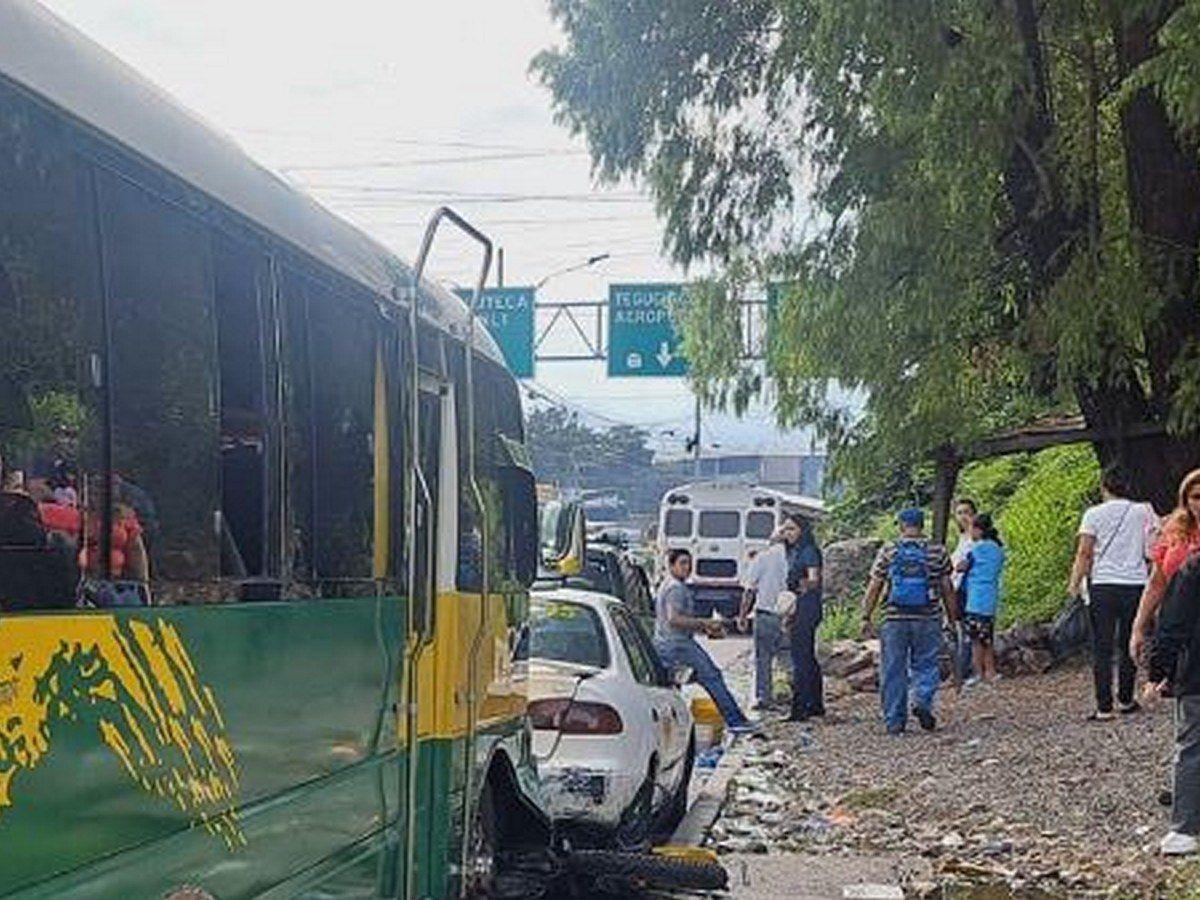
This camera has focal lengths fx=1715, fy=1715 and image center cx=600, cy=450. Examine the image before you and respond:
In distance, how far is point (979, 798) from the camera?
36.5ft

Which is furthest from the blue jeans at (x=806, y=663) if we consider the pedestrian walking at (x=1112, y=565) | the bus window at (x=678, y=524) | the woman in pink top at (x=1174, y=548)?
the bus window at (x=678, y=524)

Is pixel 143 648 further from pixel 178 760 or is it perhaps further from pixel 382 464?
pixel 382 464

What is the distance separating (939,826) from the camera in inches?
416

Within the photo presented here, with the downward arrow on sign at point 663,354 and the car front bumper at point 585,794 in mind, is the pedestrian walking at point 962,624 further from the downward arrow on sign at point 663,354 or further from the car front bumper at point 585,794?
the downward arrow on sign at point 663,354

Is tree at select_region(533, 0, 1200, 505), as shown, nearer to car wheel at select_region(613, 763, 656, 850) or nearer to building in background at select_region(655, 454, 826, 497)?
car wheel at select_region(613, 763, 656, 850)

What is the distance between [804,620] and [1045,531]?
803cm

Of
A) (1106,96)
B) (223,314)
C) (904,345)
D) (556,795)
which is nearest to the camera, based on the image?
(223,314)

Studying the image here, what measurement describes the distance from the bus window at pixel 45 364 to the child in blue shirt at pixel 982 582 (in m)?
13.5

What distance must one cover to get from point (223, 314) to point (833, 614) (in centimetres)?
2332

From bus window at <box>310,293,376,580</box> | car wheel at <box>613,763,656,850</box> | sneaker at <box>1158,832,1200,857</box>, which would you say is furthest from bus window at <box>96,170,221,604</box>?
sneaker at <box>1158,832,1200,857</box>

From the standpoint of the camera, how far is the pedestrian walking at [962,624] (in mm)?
16672

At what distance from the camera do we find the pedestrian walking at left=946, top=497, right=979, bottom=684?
16.7 metres

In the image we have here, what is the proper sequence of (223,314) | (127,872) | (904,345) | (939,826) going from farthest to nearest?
(904,345)
(939,826)
(223,314)
(127,872)

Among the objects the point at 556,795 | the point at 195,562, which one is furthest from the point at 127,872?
the point at 556,795
